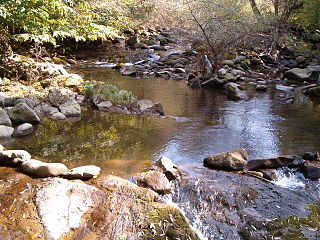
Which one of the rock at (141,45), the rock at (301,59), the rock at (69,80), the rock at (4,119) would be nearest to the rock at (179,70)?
the rock at (69,80)

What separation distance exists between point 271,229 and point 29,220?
259cm

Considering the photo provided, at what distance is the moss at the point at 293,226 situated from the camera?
341 centimetres

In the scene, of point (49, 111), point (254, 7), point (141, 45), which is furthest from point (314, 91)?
point (141, 45)

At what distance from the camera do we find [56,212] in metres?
3.16

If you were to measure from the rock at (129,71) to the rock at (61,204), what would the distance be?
10.1 m

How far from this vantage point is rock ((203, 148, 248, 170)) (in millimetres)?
4824

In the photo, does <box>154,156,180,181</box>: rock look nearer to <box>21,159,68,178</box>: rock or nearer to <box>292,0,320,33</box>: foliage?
<box>21,159,68,178</box>: rock

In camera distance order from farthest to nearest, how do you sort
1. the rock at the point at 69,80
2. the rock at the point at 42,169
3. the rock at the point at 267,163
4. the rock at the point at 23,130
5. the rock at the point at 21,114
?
1. the rock at the point at 69,80
2. the rock at the point at 21,114
3. the rock at the point at 23,130
4. the rock at the point at 267,163
5. the rock at the point at 42,169

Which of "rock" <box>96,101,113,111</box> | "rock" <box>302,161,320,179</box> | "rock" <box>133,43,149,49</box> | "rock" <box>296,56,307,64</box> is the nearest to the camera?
"rock" <box>302,161,320,179</box>

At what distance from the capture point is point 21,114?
20.2ft

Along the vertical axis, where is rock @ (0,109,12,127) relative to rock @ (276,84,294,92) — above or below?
below

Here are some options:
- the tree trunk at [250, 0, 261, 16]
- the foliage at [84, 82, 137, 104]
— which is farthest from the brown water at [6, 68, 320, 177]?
the tree trunk at [250, 0, 261, 16]

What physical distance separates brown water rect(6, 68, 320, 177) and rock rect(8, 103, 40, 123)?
0.27 meters

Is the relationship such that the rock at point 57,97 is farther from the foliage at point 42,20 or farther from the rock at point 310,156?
the rock at point 310,156
